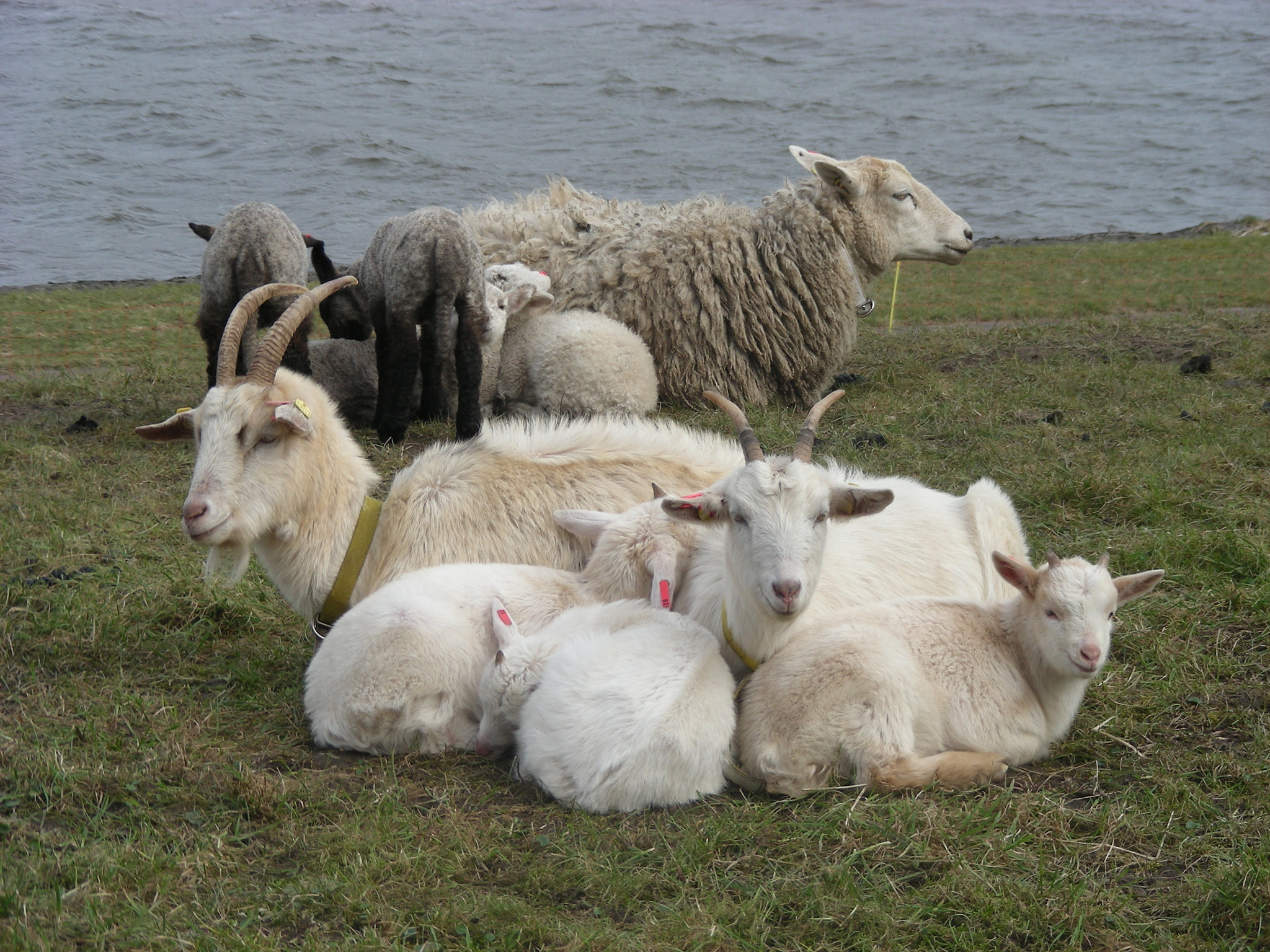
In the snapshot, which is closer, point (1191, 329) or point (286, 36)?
point (1191, 329)

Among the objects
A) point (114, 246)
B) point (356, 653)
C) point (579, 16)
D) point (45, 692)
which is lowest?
point (114, 246)

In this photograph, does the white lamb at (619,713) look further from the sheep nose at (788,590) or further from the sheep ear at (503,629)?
the sheep nose at (788,590)

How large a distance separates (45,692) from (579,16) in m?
37.5

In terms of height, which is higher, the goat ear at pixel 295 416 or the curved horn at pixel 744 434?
the curved horn at pixel 744 434

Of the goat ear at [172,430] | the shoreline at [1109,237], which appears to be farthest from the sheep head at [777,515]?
the shoreline at [1109,237]

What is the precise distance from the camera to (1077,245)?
1903 centimetres

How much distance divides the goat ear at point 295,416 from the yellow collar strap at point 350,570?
461 mm

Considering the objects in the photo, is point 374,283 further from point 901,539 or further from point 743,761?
point 743,761

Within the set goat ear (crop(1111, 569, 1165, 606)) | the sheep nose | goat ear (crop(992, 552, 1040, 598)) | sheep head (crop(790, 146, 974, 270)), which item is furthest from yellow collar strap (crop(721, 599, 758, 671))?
sheep head (crop(790, 146, 974, 270))

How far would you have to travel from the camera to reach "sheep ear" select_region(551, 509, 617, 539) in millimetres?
4465

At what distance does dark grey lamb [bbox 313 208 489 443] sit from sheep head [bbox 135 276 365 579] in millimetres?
2526

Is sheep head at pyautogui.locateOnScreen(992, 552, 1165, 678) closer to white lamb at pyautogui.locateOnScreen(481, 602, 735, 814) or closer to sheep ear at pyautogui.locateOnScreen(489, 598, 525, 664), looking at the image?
white lamb at pyautogui.locateOnScreen(481, 602, 735, 814)

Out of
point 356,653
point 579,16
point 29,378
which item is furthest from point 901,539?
point 579,16

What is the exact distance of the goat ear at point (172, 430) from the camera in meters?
4.30
